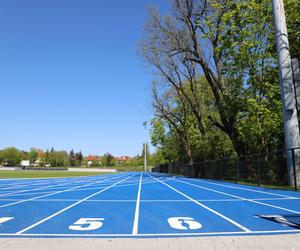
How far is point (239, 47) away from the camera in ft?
86.2

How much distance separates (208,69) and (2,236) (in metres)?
29.5

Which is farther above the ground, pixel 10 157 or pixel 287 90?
pixel 10 157

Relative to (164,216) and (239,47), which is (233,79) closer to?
(239,47)

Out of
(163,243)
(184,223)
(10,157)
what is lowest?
(163,243)

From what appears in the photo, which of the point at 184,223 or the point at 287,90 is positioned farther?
the point at 287,90

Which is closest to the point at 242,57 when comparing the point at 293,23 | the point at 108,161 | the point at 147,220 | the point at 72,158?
the point at 293,23

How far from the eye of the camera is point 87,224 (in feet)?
27.7

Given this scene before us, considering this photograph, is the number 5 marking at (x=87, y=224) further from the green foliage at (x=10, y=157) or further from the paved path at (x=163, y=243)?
the green foliage at (x=10, y=157)

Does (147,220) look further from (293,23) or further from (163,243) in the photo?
(293,23)

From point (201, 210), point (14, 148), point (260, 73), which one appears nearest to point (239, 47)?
point (260, 73)

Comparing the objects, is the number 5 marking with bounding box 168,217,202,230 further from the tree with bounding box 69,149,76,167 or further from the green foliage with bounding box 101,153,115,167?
the tree with bounding box 69,149,76,167

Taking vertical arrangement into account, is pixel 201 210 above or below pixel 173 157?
below

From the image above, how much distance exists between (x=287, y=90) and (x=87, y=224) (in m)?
15.5

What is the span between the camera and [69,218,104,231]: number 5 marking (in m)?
7.93
